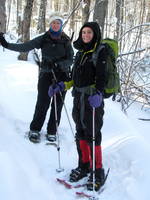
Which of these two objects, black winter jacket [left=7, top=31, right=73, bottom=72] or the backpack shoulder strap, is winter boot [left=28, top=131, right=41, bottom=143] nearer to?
black winter jacket [left=7, top=31, right=73, bottom=72]

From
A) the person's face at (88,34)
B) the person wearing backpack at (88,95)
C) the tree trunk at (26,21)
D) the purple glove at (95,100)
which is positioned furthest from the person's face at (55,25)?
the tree trunk at (26,21)

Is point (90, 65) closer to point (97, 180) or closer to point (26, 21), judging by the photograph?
point (97, 180)

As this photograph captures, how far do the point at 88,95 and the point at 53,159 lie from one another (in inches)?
52.1

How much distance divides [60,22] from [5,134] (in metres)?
1.92

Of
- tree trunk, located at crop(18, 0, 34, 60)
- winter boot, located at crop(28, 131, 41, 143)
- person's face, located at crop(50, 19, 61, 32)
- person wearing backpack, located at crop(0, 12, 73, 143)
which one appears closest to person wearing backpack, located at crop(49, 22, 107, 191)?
person wearing backpack, located at crop(0, 12, 73, 143)

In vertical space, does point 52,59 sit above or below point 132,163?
above

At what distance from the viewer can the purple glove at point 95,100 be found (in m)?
3.50

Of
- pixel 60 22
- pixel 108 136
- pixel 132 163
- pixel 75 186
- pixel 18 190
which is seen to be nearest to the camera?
pixel 18 190

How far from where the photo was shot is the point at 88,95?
3.71 metres

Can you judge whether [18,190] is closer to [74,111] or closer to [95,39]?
[74,111]

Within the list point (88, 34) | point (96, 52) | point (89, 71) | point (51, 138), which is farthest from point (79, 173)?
point (88, 34)

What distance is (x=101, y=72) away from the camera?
349 centimetres

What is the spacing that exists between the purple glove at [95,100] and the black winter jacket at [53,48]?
1379mm

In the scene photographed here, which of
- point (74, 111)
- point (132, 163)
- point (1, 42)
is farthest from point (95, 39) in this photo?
point (132, 163)
